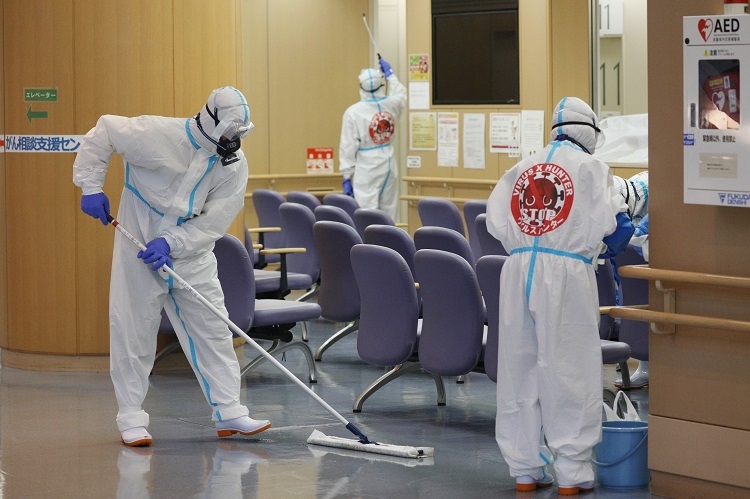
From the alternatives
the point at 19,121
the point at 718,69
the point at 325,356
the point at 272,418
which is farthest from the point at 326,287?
the point at 718,69

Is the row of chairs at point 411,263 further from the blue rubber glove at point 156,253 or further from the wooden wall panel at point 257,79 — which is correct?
the wooden wall panel at point 257,79

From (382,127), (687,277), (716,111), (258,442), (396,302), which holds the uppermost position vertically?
(382,127)

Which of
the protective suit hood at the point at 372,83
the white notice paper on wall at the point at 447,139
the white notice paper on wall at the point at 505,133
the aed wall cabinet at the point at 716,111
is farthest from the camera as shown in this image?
the protective suit hood at the point at 372,83

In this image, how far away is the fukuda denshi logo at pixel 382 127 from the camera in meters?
11.9

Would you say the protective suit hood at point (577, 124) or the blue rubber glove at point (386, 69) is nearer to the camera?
the protective suit hood at point (577, 124)

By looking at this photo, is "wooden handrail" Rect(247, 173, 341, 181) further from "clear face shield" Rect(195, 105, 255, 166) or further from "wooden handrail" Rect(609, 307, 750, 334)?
"wooden handrail" Rect(609, 307, 750, 334)

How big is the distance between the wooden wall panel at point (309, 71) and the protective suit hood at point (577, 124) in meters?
7.68

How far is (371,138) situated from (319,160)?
1142mm

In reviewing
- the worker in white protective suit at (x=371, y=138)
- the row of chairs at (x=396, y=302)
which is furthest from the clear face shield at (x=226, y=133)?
the worker in white protective suit at (x=371, y=138)

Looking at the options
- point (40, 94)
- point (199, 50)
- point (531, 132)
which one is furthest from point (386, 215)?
point (40, 94)

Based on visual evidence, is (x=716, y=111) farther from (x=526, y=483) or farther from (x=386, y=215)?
(x=386, y=215)

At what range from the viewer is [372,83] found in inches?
465

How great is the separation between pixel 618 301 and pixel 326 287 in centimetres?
182

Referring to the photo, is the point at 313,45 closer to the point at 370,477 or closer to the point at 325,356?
the point at 325,356
